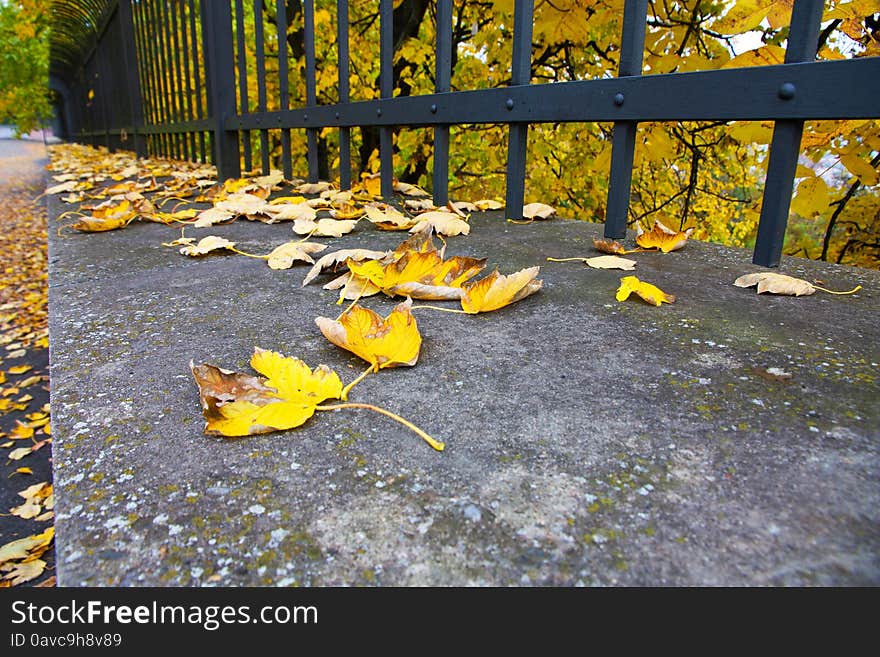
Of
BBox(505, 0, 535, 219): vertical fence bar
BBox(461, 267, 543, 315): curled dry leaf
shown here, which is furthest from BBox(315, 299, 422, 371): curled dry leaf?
BBox(505, 0, 535, 219): vertical fence bar

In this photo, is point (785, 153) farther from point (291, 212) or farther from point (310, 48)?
point (310, 48)

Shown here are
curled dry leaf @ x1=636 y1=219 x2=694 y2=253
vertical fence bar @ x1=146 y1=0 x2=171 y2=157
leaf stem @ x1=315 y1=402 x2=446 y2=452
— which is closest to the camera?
leaf stem @ x1=315 y1=402 x2=446 y2=452

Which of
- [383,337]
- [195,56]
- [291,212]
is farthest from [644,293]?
[195,56]

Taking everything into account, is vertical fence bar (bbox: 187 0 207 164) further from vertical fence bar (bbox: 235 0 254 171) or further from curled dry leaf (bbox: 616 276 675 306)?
curled dry leaf (bbox: 616 276 675 306)

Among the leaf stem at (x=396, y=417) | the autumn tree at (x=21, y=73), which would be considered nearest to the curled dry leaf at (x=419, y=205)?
the leaf stem at (x=396, y=417)

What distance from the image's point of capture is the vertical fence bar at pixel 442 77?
2078 mm

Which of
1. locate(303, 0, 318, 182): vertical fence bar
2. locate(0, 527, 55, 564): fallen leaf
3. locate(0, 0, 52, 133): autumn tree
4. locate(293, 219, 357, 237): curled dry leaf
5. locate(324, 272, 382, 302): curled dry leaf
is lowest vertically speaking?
locate(0, 527, 55, 564): fallen leaf

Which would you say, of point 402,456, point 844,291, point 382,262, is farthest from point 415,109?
point 402,456

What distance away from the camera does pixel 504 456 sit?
2.38ft

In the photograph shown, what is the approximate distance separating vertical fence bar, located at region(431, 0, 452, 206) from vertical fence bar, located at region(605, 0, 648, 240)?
27.2 inches

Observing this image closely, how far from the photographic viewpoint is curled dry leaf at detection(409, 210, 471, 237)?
204 cm

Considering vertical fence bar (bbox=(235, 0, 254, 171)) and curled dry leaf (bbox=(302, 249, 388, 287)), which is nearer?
curled dry leaf (bbox=(302, 249, 388, 287))

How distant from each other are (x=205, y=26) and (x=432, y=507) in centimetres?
363
